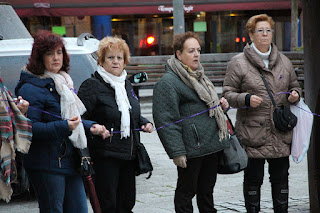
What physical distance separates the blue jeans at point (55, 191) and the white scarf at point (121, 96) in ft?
1.83

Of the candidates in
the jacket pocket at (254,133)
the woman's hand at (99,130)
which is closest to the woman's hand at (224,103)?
the jacket pocket at (254,133)

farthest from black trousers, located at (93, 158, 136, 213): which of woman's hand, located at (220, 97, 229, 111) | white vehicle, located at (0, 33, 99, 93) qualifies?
white vehicle, located at (0, 33, 99, 93)

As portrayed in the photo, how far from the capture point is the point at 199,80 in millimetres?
5574

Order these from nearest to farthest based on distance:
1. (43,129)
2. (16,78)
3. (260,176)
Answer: (43,129), (260,176), (16,78)

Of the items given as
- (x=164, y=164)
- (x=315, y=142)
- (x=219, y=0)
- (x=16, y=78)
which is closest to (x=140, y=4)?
(x=219, y=0)

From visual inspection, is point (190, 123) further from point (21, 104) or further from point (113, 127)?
point (21, 104)

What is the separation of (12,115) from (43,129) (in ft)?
1.26

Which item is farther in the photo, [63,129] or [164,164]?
[164,164]

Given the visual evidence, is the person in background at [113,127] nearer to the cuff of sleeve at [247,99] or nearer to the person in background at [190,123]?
the person in background at [190,123]

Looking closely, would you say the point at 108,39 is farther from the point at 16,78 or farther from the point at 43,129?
the point at 16,78

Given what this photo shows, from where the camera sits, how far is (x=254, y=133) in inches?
236

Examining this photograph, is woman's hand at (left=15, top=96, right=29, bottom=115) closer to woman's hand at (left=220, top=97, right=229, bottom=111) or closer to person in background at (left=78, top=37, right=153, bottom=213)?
person in background at (left=78, top=37, right=153, bottom=213)

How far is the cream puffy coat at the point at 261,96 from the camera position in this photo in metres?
5.95

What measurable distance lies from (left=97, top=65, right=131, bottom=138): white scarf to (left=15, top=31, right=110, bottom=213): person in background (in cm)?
35
